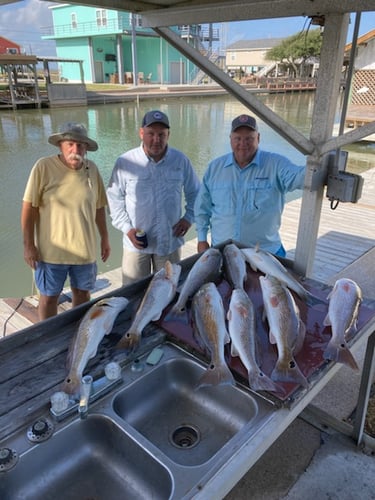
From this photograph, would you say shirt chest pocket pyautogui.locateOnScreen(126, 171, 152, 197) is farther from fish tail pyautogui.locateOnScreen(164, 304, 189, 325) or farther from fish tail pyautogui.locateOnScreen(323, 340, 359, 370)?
fish tail pyautogui.locateOnScreen(323, 340, 359, 370)

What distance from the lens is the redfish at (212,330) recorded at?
1585 millimetres

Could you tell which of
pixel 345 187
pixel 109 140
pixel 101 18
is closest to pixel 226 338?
pixel 345 187

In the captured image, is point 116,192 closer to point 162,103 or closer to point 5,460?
point 5,460

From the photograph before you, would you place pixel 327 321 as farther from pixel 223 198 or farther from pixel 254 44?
pixel 254 44

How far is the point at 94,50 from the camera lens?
41188 mm

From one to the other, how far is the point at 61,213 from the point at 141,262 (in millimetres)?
918

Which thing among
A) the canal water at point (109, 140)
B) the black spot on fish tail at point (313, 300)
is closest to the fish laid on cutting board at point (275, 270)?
the black spot on fish tail at point (313, 300)

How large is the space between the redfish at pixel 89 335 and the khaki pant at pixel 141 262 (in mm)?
1570

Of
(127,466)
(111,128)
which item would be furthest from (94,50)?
(127,466)

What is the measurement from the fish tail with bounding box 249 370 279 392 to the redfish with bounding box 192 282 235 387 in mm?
79

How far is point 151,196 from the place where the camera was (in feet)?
11.4

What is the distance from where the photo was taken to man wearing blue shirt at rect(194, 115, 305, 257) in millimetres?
2914

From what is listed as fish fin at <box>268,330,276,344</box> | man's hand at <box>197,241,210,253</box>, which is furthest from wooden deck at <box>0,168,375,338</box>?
fish fin at <box>268,330,276,344</box>

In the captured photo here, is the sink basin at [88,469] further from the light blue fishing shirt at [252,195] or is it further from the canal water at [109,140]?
the canal water at [109,140]
